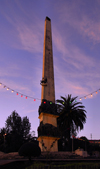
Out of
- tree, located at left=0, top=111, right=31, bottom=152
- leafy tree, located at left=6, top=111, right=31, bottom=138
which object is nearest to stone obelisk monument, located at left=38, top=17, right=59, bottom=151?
tree, located at left=0, top=111, right=31, bottom=152

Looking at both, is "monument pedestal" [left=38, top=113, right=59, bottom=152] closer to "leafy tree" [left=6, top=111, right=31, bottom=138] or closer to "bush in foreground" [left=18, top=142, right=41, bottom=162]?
"bush in foreground" [left=18, top=142, right=41, bottom=162]

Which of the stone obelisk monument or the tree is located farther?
the tree

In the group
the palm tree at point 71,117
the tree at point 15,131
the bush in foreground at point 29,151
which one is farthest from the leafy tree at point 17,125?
the bush in foreground at point 29,151

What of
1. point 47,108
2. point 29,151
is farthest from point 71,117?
point 29,151

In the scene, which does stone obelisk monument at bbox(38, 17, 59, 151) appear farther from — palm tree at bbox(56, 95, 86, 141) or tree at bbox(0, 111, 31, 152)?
tree at bbox(0, 111, 31, 152)

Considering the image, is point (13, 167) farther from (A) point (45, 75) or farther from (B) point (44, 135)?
(A) point (45, 75)

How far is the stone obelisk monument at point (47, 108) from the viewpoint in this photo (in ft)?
79.0

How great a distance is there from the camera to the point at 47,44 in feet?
101

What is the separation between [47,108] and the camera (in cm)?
2583

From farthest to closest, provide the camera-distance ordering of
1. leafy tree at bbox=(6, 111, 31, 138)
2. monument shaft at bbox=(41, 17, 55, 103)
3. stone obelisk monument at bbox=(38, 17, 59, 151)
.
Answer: leafy tree at bbox=(6, 111, 31, 138) < monument shaft at bbox=(41, 17, 55, 103) < stone obelisk monument at bbox=(38, 17, 59, 151)

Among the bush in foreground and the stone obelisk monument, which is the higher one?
the stone obelisk monument

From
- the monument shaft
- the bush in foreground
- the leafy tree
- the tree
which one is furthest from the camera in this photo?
the leafy tree

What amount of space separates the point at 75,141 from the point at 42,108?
2792cm

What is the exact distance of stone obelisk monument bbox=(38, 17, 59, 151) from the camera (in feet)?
79.0
